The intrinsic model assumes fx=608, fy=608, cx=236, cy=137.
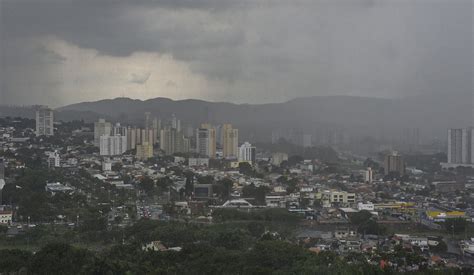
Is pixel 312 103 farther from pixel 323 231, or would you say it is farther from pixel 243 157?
pixel 323 231

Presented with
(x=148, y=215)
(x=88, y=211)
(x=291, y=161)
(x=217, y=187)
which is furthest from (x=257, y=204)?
(x=291, y=161)

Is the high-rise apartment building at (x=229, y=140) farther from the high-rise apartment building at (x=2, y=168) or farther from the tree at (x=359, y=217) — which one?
the tree at (x=359, y=217)

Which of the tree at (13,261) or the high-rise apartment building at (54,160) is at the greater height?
the high-rise apartment building at (54,160)

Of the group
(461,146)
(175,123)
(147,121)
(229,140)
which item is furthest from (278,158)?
(461,146)

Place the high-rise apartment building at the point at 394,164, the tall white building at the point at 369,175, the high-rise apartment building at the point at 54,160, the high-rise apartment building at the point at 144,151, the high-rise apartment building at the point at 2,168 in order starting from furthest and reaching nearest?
the high-rise apartment building at the point at 144,151 → the high-rise apartment building at the point at 394,164 → the tall white building at the point at 369,175 → the high-rise apartment building at the point at 54,160 → the high-rise apartment building at the point at 2,168

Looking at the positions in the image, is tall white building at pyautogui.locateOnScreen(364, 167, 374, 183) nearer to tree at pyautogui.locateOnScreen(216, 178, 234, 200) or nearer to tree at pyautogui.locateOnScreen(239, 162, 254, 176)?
tree at pyautogui.locateOnScreen(239, 162, 254, 176)

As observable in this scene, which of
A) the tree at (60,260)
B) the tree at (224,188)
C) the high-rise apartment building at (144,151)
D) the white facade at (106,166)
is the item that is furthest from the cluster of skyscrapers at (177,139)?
the tree at (60,260)

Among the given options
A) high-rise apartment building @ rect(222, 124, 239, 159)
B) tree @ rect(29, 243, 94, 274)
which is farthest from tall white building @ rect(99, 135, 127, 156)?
tree @ rect(29, 243, 94, 274)
